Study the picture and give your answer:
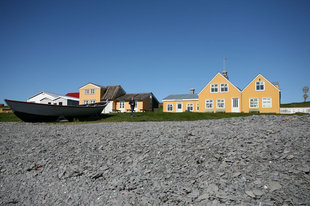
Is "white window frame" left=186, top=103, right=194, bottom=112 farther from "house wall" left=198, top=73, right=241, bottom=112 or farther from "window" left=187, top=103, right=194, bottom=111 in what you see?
"house wall" left=198, top=73, right=241, bottom=112

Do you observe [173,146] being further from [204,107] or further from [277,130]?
[204,107]

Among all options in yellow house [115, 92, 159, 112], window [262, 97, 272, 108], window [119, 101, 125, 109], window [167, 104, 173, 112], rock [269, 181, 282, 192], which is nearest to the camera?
rock [269, 181, 282, 192]

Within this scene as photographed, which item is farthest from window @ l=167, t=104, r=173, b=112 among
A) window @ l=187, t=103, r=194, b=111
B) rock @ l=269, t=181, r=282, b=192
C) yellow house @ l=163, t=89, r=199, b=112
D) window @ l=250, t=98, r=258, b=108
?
rock @ l=269, t=181, r=282, b=192

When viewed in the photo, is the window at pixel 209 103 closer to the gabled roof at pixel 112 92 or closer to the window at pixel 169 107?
the window at pixel 169 107

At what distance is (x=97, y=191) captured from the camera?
4410 millimetres

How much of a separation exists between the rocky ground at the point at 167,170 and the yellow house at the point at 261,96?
2339 cm

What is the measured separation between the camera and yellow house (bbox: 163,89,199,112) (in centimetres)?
3397

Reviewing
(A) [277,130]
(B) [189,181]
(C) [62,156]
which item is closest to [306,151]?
(A) [277,130]

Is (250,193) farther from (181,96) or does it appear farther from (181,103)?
(181,96)

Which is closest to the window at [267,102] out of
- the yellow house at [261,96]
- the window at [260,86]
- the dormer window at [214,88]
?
the yellow house at [261,96]

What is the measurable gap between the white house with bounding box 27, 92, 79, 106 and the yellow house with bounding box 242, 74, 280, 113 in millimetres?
33208

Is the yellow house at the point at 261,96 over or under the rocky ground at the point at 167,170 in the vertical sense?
over

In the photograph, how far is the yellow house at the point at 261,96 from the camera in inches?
1067

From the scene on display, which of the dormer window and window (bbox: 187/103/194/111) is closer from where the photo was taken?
the dormer window
